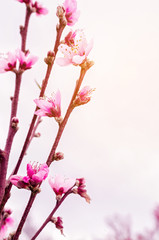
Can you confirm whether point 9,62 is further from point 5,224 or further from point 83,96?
point 5,224

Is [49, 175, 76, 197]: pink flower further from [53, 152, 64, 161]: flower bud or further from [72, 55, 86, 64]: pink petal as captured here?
[72, 55, 86, 64]: pink petal

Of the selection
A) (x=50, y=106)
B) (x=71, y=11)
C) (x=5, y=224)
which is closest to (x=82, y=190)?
(x=50, y=106)

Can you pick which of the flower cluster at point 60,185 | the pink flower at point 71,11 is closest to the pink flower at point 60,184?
the flower cluster at point 60,185

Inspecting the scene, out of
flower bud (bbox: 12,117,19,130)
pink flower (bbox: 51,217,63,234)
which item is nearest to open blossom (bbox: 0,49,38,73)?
flower bud (bbox: 12,117,19,130)

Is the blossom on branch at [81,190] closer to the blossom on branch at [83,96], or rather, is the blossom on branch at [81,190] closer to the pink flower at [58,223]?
the pink flower at [58,223]

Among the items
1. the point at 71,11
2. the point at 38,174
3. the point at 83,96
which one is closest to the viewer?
the point at 38,174
